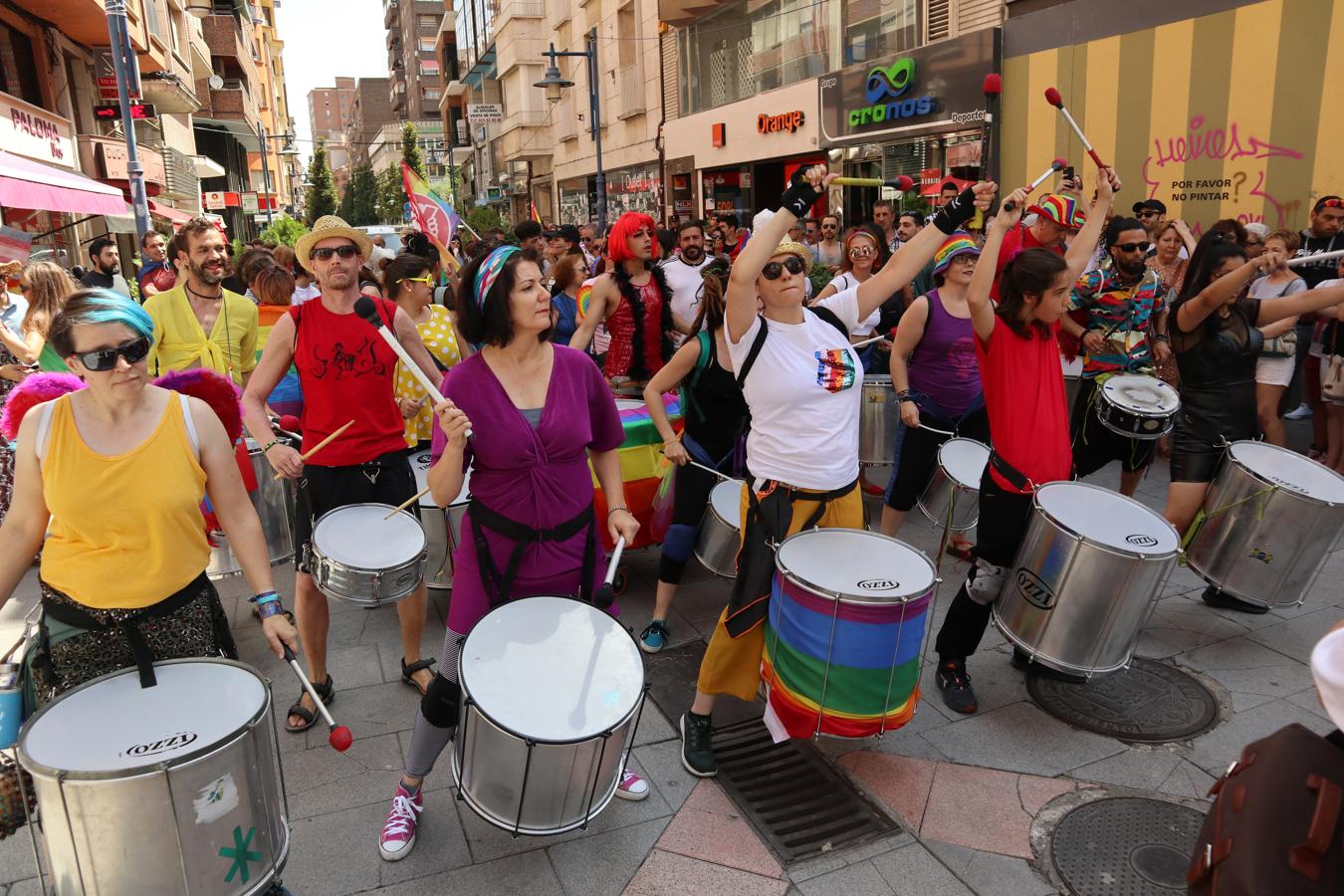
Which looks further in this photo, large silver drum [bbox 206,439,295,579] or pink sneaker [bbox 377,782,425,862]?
large silver drum [bbox 206,439,295,579]

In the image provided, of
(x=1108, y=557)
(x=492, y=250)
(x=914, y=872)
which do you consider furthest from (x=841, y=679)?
(x=492, y=250)

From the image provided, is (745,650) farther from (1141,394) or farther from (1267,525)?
(1141,394)

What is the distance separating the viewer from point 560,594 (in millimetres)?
2824

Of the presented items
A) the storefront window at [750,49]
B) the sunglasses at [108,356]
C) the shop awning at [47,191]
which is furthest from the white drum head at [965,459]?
the storefront window at [750,49]

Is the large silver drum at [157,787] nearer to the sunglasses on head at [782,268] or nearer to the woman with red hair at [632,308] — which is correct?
the sunglasses on head at [782,268]

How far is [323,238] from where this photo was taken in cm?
378

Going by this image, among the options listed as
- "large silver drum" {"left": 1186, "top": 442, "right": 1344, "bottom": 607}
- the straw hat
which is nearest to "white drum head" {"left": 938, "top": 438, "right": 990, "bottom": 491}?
"large silver drum" {"left": 1186, "top": 442, "right": 1344, "bottom": 607}

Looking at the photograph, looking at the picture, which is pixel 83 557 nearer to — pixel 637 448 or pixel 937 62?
pixel 637 448

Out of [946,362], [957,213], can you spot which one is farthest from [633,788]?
A: [946,362]

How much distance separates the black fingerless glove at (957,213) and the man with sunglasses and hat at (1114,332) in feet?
7.13

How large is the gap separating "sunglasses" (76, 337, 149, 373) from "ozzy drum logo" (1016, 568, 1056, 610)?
3.05 m

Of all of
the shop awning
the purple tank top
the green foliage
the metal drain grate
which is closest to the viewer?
the metal drain grate

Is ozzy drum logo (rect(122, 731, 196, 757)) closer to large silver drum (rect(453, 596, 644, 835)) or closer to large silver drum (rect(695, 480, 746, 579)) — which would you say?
large silver drum (rect(453, 596, 644, 835))

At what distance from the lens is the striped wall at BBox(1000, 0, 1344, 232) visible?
926cm
